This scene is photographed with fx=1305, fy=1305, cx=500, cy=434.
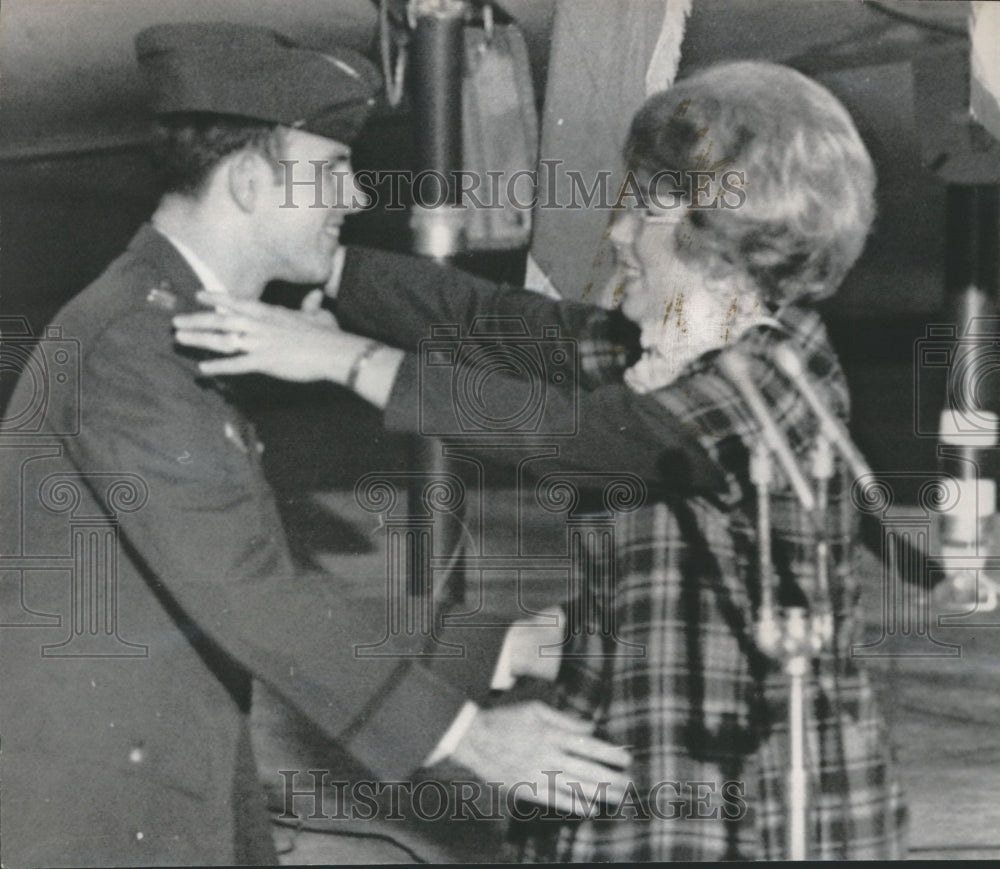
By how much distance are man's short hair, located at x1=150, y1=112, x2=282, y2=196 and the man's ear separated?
2cm

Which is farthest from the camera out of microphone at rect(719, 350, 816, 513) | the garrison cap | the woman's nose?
the woman's nose

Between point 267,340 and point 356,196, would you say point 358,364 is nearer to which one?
point 267,340

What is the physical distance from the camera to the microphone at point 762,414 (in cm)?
254

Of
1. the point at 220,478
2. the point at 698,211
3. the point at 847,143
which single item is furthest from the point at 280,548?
the point at 847,143

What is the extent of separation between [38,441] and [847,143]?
5.93 feet

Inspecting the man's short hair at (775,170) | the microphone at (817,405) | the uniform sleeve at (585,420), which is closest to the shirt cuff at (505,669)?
the uniform sleeve at (585,420)

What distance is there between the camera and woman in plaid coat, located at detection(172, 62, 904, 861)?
8.49ft

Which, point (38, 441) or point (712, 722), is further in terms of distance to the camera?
point (38, 441)

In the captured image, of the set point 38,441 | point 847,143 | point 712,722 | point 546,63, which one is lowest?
point 712,722

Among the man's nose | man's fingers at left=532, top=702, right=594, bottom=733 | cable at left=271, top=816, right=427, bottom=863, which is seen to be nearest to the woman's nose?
the man's nose

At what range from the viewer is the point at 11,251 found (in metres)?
2.85

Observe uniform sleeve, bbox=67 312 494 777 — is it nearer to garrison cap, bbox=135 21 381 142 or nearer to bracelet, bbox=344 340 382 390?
bracelet, bbox=344 340 382 390

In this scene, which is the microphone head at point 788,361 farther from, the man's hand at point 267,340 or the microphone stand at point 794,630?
the man's hand at point 267,340

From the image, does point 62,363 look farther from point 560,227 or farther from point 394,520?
point 560,227
